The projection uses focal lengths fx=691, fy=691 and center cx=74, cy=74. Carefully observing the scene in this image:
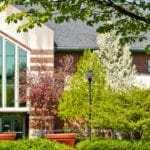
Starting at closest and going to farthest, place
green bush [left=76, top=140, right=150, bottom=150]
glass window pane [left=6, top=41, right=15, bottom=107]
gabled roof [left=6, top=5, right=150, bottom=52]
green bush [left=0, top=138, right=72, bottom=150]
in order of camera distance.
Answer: green bush [left=0, top=138, right=72, bottom=150] → green bush [left=76, top=140, right=150, bottom=150] → glass window pane [left=6, top=41, right=15, bottom=107] → gabled roof [left=6, top=5, right=150, bottom=52]

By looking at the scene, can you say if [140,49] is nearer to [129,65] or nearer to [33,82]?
[129,65]

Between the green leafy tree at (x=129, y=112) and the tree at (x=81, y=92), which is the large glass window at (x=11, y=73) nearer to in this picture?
the tree at (x=81, y=92)

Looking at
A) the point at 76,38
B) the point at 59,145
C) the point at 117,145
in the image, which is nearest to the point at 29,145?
the point at 59,145

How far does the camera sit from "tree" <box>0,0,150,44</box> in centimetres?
1253

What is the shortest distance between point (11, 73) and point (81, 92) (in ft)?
28.0

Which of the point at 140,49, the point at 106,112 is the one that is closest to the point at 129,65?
the point at 140,49

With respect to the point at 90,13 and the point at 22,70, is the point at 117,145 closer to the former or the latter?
the point at 90,13

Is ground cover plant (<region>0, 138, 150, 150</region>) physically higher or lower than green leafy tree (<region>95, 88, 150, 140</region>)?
lower

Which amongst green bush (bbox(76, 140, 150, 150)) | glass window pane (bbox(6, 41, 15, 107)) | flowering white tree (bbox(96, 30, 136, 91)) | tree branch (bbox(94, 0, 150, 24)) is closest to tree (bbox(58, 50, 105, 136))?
flowering white tree (bbox(96, 30, 136, 91))

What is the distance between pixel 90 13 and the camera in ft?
43.7

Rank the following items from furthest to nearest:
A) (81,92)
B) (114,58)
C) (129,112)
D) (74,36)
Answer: (74,36)
(114,58)
(81,92)
(129,112)

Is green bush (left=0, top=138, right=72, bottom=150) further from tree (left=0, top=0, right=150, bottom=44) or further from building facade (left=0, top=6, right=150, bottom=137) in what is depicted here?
building facade (left=0, top=6, right=150, bottom=137)

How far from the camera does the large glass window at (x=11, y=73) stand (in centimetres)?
4500

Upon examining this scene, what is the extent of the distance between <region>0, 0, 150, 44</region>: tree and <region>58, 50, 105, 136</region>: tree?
2194cm
